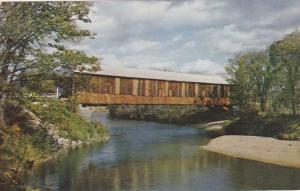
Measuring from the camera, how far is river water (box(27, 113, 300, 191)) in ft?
22.6

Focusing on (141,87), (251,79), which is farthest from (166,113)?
(251,79)

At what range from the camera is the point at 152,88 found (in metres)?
10.6

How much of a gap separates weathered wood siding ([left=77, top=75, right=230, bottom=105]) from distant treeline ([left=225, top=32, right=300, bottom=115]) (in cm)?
78

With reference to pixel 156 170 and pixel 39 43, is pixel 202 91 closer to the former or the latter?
pixel 156 170

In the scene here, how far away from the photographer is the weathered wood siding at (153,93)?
9438 millimetres

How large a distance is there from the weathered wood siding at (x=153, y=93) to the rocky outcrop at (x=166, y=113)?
19 cm

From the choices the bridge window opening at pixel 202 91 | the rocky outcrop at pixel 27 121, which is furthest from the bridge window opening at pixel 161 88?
the rocky outcrop at pixel 27 121

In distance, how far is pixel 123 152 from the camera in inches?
340

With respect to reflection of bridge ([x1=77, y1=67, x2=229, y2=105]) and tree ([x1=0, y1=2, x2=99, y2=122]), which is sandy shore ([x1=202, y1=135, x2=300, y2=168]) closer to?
reflection of bridge ([x1=77, y1=67, x2=229, y2=105])

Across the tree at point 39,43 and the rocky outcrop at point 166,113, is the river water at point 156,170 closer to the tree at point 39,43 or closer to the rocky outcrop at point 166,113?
the rocky outcrop at point 166,113

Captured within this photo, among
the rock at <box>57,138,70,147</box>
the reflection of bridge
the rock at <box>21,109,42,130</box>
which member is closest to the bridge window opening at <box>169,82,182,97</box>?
the reflection of bridge

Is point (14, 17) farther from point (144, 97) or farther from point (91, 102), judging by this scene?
point (144, 97)

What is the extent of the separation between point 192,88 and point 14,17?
17.1 feet

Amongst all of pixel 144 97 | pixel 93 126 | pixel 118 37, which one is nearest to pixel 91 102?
pixel 93 126
